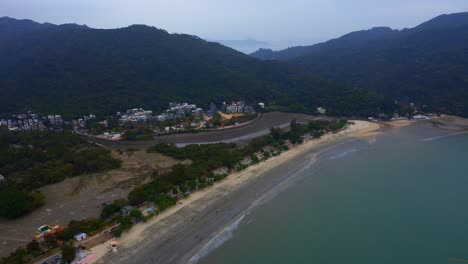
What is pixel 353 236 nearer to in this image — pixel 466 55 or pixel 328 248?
pixel 328 248

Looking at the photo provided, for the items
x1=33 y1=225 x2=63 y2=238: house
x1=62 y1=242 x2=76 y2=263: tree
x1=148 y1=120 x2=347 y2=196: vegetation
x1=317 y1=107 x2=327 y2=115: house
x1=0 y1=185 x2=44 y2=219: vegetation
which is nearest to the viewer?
x1=62 y1=242 x2=76 y2=263: tree

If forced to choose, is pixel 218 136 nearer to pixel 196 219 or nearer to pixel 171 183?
pixel 171 183

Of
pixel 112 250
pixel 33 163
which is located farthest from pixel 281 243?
pixel 33 163

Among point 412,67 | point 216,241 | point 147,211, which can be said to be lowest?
point 216,241

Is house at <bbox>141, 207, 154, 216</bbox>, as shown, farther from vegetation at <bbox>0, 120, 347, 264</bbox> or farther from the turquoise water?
the turquoise water

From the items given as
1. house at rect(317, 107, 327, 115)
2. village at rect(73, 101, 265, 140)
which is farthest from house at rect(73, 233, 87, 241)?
house at rect(317, 107, 327, 115)

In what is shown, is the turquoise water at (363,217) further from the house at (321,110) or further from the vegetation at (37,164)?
the house at (321,110)

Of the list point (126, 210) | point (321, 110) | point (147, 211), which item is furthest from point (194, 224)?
point (321, 110)
